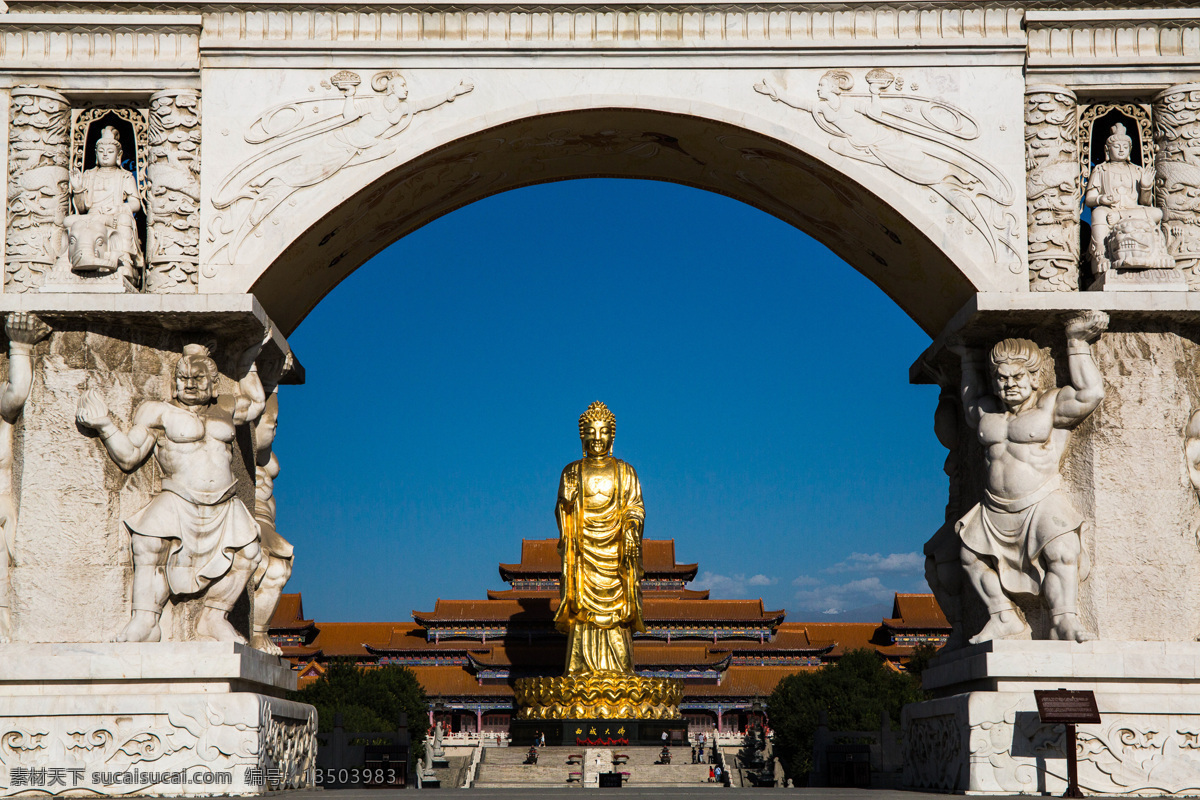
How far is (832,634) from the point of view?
1563 inches

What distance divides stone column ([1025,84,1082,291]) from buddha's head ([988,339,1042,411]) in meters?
0.43

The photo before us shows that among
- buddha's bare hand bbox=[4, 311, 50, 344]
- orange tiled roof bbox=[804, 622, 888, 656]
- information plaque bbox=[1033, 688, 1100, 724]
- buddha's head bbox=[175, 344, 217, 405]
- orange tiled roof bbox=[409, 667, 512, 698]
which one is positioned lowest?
orange tiled roof bbox=[409, 667, 512, 698]

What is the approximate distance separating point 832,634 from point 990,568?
32.5 m

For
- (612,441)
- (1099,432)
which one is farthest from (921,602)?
(1099,432)

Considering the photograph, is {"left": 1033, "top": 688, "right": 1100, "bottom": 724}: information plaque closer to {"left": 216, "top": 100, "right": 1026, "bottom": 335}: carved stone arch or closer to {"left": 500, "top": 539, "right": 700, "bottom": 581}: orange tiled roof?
{"left": 216, "top": 100, "right": 1026, "bottom": 335}: carved stone arch

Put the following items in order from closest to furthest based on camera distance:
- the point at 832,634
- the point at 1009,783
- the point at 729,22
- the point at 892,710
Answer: the point at 1009,783
the point at 729,22
the point at 892,710
the point at 832,634

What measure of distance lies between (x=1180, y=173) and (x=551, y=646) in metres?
28.1

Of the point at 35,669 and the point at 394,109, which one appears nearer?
the point at 35,669

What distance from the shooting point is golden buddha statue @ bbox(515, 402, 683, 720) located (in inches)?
679

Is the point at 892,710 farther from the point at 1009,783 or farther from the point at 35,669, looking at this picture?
the point at 35,669

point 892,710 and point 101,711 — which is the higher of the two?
point 101,711

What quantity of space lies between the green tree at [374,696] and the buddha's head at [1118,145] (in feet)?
70.8

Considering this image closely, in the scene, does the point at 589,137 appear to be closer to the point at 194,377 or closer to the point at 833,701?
the point at 194,377

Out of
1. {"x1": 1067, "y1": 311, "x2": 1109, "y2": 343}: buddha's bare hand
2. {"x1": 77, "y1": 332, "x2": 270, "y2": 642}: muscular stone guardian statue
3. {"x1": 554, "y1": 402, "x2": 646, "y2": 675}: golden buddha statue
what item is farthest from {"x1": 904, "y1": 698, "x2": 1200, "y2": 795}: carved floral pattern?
{"x1": 554, "y1": 402, "x2": 646, "y2": 675}: golden buddha statue
